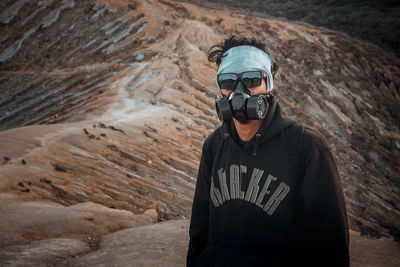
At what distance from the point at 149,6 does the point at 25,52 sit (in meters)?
10.0

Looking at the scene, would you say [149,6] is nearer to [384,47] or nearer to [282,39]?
[282,39]

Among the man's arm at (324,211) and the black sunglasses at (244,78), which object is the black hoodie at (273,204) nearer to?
the man's arm at (324,211)

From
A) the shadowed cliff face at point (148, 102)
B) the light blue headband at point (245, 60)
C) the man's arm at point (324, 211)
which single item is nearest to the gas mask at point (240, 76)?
the light blue headband at point (245, 60)

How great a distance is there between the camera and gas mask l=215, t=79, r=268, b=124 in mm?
2383

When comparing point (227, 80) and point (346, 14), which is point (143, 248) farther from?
point (346, 14)

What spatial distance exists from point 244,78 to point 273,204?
86cm

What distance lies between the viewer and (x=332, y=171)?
2068 millimetres

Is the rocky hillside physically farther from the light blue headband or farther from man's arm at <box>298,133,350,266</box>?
man's arm at <box>298,133,350,266</box>

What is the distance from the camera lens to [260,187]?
2246mm

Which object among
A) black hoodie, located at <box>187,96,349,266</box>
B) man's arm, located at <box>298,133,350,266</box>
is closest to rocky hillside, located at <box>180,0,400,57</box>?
black hoodie, located at <box>187,96,349,266</box>

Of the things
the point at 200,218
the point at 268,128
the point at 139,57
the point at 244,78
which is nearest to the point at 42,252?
the point at 200,218

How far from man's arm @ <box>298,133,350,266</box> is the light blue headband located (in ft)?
2.40

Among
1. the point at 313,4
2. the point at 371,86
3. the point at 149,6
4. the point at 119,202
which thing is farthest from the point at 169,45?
the point at 313,4

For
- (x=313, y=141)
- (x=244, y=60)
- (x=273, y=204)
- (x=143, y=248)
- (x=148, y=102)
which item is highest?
(x=148, y=102)
